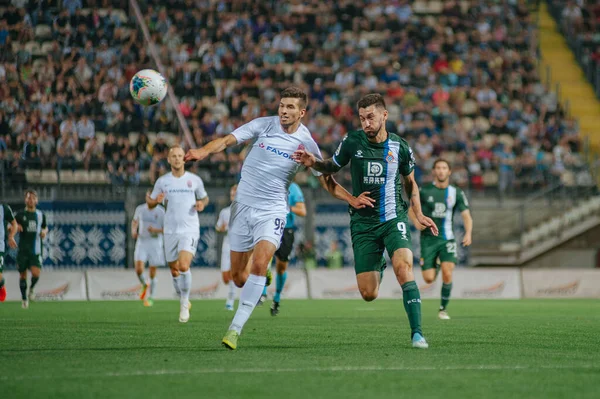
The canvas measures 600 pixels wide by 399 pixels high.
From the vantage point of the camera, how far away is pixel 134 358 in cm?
1006

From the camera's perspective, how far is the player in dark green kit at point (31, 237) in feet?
78.7

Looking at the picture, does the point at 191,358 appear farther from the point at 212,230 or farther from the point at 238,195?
the point at 212,230

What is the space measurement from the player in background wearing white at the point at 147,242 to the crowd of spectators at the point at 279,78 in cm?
269

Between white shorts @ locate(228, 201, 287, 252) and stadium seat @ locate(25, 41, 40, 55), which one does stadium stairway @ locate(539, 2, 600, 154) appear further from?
white shorts @ locate(228, 201, 287, 252)

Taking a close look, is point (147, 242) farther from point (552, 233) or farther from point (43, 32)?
point (552, 233)

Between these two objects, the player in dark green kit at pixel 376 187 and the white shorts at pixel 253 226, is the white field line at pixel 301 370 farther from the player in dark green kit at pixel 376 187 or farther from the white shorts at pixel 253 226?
the white shorts at pixel 253 226

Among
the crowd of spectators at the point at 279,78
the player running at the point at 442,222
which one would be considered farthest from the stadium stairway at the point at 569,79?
the player running at the point at 442,222

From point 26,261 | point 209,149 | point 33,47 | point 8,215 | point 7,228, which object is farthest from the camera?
point 33,47

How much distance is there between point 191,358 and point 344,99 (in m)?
25.0

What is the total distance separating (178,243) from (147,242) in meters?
8.31

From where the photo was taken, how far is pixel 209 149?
10.5 m

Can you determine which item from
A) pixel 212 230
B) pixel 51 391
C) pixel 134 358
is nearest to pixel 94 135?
pixel 212 230

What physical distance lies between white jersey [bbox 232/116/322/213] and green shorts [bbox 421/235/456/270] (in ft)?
23.4

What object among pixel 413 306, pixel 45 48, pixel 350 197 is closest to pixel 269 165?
pixel 350 197
